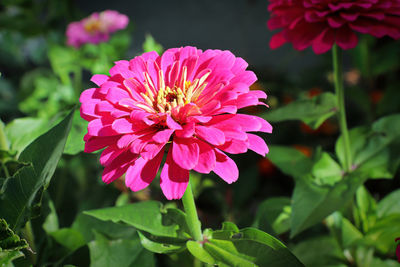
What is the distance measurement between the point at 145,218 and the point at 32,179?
0.14 metres

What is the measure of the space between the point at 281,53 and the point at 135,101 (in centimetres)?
152

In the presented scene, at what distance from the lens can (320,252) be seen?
2.16 feet

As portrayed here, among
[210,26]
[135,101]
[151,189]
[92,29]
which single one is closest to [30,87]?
[92,29]

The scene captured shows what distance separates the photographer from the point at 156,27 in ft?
6.05

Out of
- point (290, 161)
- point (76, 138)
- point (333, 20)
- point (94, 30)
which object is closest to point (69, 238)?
point (76, 138)

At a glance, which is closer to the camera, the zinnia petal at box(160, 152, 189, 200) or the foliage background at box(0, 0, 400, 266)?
the zinnia petal at box(160, 152, 189, 200)

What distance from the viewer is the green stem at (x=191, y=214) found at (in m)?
0.41

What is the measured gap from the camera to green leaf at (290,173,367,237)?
52cm

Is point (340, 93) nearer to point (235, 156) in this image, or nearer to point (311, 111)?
point (311, 111)

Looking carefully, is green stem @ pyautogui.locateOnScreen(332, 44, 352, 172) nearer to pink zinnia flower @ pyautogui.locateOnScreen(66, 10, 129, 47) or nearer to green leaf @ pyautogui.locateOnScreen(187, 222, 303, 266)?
green leaf @ pyautogui.locateOnScreen(187, 222, 303, 266)

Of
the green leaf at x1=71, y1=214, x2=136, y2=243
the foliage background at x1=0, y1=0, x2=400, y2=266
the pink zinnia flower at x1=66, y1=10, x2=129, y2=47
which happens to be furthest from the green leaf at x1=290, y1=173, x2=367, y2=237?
the pink zinnia flower at x1=66, y1=10, x2=129, y2=47

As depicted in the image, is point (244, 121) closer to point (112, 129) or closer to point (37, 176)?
point (112, 129)

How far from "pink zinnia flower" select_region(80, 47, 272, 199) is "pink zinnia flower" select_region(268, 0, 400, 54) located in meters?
0.16

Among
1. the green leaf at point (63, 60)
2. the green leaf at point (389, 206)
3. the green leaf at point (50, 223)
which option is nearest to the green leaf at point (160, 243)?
the green leaf at point (50, 223)
